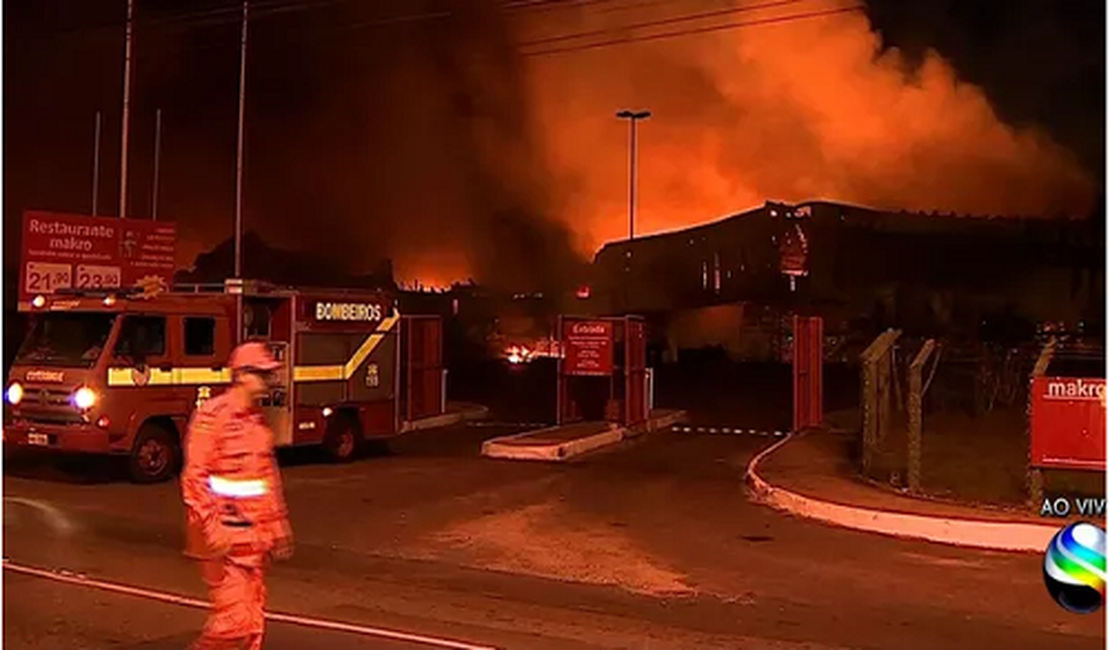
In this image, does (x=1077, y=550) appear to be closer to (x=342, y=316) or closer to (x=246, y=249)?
(x=342, y=316)

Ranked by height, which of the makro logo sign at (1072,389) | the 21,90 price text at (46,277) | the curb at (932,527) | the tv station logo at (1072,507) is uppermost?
the 21,90 price text at (46,277)

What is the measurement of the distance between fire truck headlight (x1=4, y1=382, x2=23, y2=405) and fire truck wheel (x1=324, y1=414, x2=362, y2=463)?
410 centimetres

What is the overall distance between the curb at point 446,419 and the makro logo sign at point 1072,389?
44.6ft

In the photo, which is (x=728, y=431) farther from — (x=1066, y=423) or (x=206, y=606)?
(x=206, y=606)

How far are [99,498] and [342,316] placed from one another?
478 cm

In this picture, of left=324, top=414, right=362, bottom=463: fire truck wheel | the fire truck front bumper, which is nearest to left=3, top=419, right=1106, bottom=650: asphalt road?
the fire truck front bumper

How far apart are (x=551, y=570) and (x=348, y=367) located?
843 centimetres

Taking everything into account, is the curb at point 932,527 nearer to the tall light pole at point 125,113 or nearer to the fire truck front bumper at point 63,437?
the fire truck front bumper at point 63,437

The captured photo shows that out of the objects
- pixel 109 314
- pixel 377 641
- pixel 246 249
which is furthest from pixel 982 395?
pixel 246 249

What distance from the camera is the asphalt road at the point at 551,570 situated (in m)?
8.40

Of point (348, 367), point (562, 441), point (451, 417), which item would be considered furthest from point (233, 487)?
point (451, 417)

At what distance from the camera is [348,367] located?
18.7 m

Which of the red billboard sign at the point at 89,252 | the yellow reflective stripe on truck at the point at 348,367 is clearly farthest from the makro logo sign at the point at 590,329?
the red billboard sign at the point at 89,252

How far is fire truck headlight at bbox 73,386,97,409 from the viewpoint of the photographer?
51.5 feet
